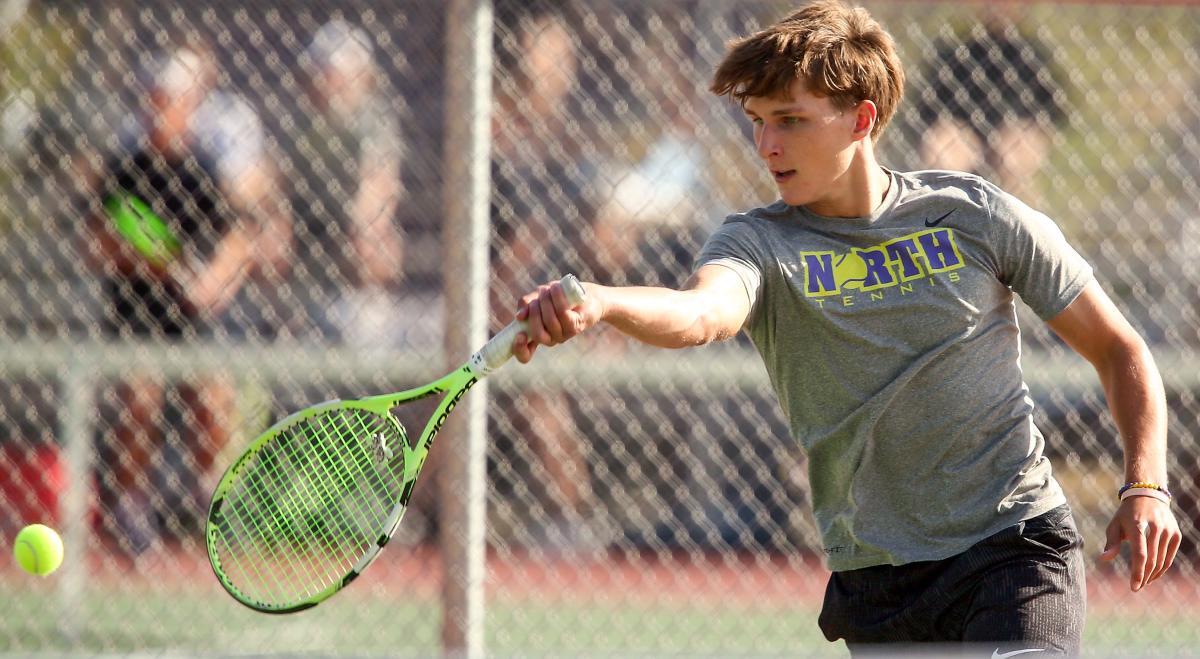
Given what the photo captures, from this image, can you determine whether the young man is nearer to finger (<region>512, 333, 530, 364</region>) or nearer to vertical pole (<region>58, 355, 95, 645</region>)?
finger (<region>512, 333, 530, 364</region>)

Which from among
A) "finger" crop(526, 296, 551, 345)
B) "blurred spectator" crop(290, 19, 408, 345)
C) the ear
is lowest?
the ear

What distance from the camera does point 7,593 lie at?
15.6 feet

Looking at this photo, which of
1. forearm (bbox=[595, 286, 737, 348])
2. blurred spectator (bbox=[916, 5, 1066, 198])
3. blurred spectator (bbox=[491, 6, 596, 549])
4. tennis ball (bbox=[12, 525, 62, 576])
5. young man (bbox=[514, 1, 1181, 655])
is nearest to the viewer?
forearm (bbox=[595, 286, 737, 348])

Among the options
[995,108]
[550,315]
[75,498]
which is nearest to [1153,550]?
[550,315]

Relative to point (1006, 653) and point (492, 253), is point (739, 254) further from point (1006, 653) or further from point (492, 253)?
point (492, 253)

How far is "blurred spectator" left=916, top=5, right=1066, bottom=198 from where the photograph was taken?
14.6 ft

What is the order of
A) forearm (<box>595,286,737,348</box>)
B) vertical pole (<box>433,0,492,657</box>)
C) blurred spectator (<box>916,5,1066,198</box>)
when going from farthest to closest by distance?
blurred spectator (<box>916,5,1066,198</box>), vertical pole (<box>433,0,492,657</box>), forearm (<box>595,286,737,348</box>)

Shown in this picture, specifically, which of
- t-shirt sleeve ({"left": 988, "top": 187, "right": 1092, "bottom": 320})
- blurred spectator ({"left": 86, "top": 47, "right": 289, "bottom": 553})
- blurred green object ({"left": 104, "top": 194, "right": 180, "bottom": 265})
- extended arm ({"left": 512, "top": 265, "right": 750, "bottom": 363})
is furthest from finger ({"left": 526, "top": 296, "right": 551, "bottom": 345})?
blurred green object ({"left": 104, "top": 194, "right": 180, "bottom": 265})

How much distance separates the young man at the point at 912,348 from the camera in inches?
98.6

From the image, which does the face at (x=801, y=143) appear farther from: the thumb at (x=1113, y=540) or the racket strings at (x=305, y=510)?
the racket strings at (x=305, y=510)

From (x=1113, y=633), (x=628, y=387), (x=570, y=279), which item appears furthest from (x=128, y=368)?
(x=1113, y=633)

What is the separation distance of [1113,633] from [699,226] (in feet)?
7.06

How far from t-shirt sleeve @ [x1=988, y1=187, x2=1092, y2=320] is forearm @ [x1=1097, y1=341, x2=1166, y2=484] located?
15 centimetres

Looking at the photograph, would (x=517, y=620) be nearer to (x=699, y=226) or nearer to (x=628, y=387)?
(x=628, y=387)
